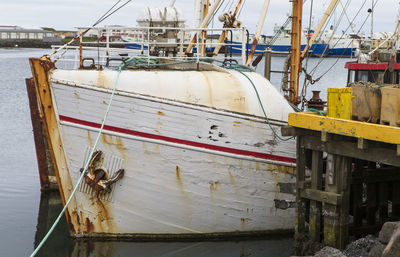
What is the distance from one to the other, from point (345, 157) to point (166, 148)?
3.01 m

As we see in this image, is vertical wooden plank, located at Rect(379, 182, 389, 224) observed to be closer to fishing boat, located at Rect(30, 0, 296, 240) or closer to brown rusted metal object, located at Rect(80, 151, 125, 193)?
fishing boat, located at Rect(30, 0, 296, 240)

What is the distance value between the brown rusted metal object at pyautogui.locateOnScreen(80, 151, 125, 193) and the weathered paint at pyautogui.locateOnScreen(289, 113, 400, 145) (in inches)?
125

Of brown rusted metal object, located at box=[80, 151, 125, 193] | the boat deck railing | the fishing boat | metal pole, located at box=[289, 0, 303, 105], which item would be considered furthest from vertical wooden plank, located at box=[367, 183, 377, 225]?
brown rusted metal object, located at box=[80, 151, 125, 193]

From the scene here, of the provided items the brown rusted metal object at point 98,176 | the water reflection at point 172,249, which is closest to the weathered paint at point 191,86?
the brown rusted metal object at point 98,176

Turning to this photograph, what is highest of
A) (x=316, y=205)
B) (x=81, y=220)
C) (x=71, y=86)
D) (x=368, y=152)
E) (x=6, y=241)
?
(x=71, y=86)

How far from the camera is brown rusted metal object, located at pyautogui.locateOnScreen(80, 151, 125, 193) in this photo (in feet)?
33.4

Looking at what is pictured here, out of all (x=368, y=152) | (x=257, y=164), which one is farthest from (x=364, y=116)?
(x=257, y=164)

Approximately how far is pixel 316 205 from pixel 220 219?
205 cm

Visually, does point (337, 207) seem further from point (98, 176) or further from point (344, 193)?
point (98, 176)

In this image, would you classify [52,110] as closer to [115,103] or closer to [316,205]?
[115,103]

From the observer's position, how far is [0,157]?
19.1 m

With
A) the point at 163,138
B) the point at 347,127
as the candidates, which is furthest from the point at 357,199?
the point at 163,138

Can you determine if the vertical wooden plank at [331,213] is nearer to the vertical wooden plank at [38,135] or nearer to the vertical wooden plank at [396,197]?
the vertical wooden plank at [396,197]

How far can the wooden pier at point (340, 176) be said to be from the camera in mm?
8242
